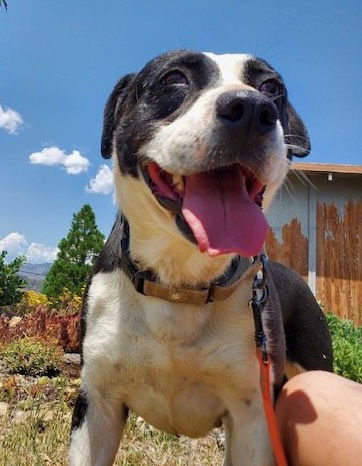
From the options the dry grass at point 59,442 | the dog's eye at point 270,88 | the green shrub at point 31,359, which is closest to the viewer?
the dog's eye at point 270,88

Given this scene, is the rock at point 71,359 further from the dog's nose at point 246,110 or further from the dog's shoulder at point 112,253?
the dog's nose at point 246,110

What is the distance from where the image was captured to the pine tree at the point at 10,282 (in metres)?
11.8

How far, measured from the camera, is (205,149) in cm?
200

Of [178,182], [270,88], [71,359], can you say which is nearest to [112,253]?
[178,182]

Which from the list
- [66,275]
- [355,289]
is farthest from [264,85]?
[66,275]

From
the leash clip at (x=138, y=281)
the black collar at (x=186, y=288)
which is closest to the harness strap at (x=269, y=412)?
the black collar at (x=186, y=288)

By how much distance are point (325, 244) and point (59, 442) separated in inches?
316

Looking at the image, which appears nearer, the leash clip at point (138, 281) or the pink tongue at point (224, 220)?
the pink tongue at point (224, 220)

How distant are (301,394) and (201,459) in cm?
168

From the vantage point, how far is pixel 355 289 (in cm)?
1088

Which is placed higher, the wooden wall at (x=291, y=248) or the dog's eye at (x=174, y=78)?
the wooden wall at (x=291, y=248)

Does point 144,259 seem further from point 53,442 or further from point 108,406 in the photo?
point 53,442

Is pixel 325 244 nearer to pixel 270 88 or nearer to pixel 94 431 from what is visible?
pixel 270 88

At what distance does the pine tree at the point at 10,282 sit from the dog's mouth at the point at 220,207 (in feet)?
33.6
